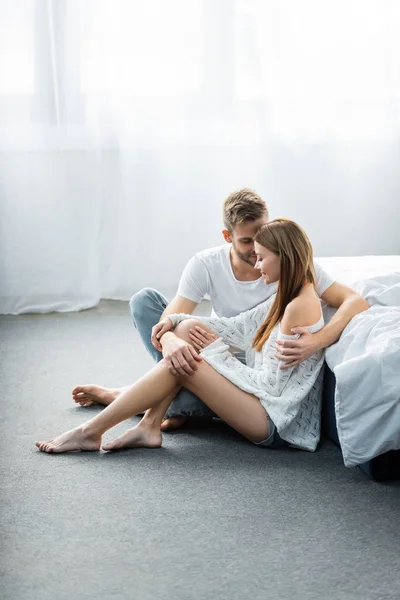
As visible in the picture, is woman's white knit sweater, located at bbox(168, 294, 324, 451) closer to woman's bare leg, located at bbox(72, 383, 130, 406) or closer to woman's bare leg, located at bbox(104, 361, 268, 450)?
woman's bare leg, located at bbox(104, 361, 268, 450)

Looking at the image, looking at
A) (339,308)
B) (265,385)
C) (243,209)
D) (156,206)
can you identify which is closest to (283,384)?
(265,385)

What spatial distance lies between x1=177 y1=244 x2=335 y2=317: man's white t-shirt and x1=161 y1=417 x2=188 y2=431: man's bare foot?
34cm

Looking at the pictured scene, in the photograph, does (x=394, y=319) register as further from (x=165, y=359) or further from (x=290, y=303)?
(x=165, y=359)

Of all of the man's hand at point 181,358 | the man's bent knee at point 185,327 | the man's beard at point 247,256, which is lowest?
the man's hand at point 181,358

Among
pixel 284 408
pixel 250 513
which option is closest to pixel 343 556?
pixel 250 513

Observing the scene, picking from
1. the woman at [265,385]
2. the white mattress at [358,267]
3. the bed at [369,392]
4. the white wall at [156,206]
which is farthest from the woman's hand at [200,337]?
the white wall at [156,206]

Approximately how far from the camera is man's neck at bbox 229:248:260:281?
2623mm

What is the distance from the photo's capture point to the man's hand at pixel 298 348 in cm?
233

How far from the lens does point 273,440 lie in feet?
7.91

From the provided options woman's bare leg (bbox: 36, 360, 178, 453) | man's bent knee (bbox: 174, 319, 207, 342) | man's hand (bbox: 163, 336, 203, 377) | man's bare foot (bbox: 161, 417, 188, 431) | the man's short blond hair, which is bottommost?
man's bare foot (bbox: 161, 417, 188, 431)

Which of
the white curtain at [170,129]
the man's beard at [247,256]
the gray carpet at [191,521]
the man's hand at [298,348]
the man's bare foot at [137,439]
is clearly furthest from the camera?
the white curtain at [170,129]

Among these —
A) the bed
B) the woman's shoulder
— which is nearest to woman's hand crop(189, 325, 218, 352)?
the woman's shoulder

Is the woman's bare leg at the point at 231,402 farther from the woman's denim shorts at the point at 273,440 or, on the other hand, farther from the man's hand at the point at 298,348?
the man's hand at the point at 298,348

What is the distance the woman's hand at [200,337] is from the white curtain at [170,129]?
1.87 metres
